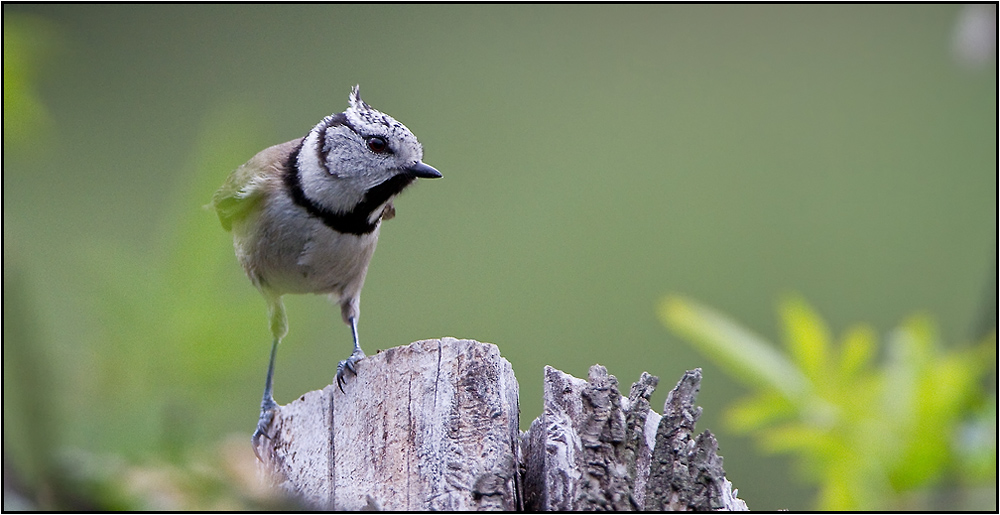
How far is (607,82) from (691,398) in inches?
188

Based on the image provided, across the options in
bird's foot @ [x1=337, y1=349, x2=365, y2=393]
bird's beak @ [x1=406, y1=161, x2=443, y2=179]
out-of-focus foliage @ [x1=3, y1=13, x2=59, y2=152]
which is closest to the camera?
out-of-focus foliage @ [x1=3, y1=13, x2=59, y2=152]

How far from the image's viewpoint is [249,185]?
2029 millimetres

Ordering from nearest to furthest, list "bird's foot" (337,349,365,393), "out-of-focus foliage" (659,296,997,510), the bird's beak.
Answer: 1. "out-of-focus foliage" (659,296,997,510)
2. "bird's foot" (337,349,365,393)
3. the bird's beak

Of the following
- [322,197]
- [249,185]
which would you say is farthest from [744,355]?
[249,185]

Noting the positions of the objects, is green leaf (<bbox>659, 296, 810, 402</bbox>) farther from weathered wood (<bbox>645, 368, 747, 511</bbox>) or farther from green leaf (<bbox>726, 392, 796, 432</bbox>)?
weathered wood (<bbox>645, 368, 747, 511</bbox>)

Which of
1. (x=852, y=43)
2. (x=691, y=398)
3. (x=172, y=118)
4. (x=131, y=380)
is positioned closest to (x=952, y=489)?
(x=691, y=398)

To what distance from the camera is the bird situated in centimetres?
194

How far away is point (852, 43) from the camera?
228 inches

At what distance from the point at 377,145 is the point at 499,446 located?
0.93 metres

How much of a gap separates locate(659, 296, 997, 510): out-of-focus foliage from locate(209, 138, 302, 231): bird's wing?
40.4 inches

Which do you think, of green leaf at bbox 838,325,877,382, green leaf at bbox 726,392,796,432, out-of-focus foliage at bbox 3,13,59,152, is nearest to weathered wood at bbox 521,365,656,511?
green leaf at bbox 726,392,796,432

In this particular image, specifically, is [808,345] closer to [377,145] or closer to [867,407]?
[867,407]

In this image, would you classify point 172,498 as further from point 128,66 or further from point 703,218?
point 128,66

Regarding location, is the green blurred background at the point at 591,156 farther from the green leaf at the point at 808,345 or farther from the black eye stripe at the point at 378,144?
the green leaf at the point at 808,345
